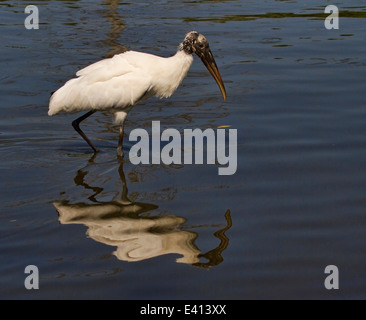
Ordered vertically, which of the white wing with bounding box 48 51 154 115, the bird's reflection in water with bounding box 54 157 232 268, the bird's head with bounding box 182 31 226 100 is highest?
the bird's head with bounding box 182 31 226 100

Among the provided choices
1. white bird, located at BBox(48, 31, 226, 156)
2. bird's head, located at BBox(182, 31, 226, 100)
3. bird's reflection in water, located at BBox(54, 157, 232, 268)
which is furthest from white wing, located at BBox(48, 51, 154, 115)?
bird's reflection in water, located at BBox(54, 157, 232, 268)

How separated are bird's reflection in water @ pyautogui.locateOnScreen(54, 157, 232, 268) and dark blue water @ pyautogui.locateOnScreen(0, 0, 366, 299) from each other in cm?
2

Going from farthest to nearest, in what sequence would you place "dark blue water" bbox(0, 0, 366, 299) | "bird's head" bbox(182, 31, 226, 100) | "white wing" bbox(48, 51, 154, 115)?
"bird's head" bbox(182, 31, 226, 100) < "white wing" bbox(48, 51, 154, 115) < "dark blue water" bbox(0, 0, 366, 299)

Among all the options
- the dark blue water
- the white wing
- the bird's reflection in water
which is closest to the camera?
the dark blue water

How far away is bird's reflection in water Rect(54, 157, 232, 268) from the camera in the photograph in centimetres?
627

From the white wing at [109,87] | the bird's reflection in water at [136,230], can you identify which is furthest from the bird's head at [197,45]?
the bird's reflection in water at [136,230]

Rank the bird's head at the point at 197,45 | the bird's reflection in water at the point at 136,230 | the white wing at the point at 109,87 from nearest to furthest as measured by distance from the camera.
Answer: the bird's reflection in water at the point at 136,230, the white wing at the point at 109,87, the bird's head at the point at 197,45

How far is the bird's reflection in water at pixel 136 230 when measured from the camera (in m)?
6.27

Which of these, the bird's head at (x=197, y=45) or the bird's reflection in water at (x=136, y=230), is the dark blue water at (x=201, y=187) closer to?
the bird's reflection in water at (x=136, y=230)

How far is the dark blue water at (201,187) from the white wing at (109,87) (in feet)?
1.70

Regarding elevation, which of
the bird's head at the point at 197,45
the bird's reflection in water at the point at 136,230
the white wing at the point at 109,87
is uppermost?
the bird's head at the point at 197,45

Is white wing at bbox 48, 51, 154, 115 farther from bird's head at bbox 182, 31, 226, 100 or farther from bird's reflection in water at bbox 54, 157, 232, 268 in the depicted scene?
bird's reflection in water at bbox 54, 157, 232, 268

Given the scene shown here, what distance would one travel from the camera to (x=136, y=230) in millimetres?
6785

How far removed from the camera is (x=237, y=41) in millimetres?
13672
